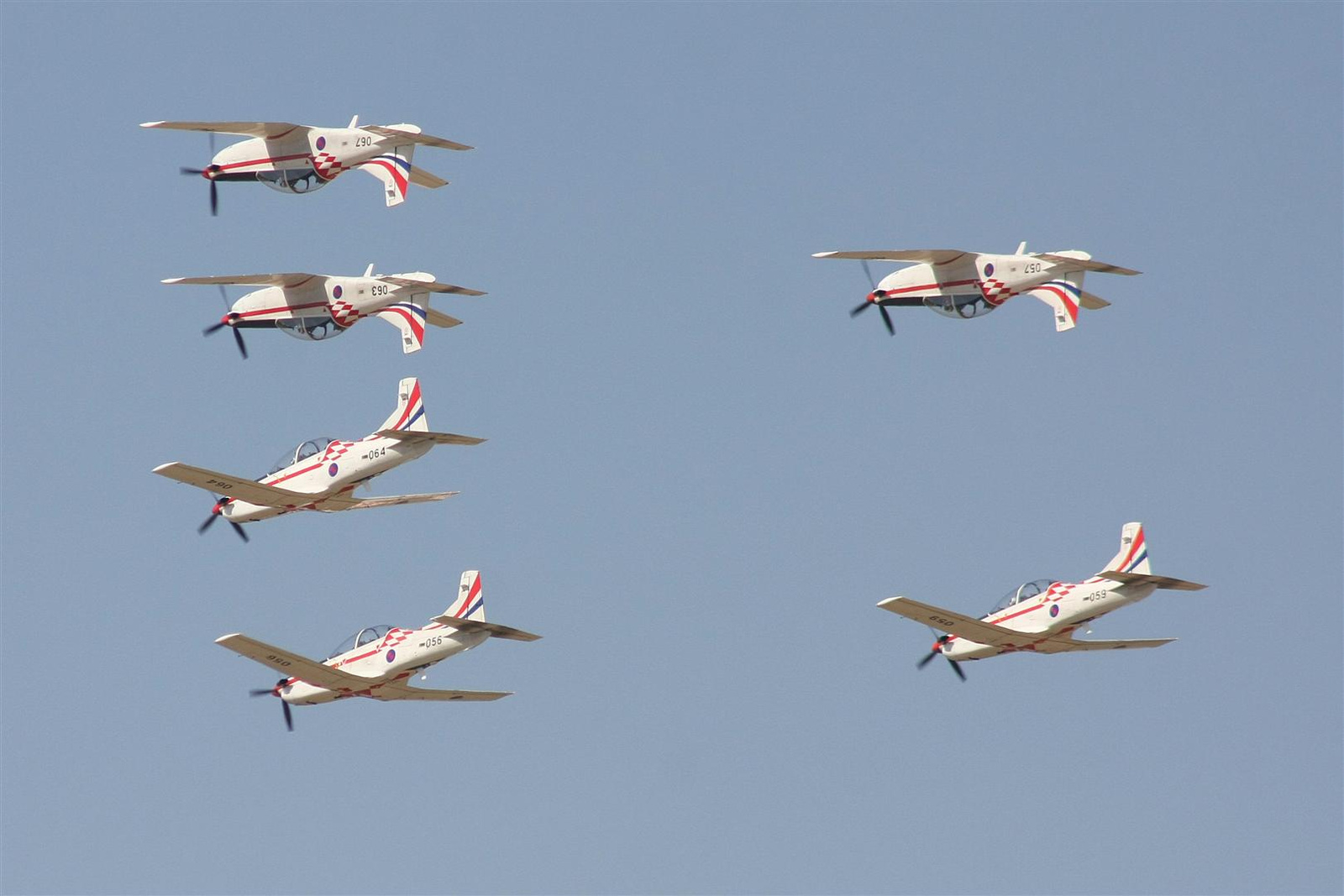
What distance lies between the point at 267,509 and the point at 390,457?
5.14 m

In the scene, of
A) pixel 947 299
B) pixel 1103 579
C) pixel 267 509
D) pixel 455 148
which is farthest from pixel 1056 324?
pixel 267 509

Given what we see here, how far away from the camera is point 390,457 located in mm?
71062

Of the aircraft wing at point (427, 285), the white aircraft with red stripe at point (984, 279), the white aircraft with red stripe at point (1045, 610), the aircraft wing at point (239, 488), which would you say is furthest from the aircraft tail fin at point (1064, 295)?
the aircraft wing at point (239, 488)

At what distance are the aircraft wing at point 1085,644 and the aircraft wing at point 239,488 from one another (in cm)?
2057

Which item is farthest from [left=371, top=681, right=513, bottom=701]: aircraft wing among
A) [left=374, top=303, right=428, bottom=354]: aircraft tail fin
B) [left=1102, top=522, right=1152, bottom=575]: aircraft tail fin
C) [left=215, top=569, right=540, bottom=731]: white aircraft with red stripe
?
A: [left=1102, top=522, right=1152, bottom=575]: aircraft tail fin

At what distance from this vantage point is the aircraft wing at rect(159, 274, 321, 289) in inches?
2862

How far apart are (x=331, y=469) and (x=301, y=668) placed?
18.0 feet

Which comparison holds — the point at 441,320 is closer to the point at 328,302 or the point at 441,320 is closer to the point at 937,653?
the point at 328,302

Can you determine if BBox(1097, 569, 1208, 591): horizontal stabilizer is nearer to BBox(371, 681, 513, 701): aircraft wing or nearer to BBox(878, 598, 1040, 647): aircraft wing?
BBox(878, 598, 1040, 647): aircraft wing

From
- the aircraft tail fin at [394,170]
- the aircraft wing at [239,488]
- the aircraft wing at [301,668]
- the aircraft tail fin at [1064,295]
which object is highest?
the aircraft tail fin at [394,170]

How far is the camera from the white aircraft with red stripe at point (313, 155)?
238 ft

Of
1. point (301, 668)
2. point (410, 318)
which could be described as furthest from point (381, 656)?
point (410, 318)

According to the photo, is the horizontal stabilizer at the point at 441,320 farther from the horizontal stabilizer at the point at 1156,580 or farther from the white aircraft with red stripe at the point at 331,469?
the horizontal stabilizer at the point at 1156,580

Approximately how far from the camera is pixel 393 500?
7631 cm
